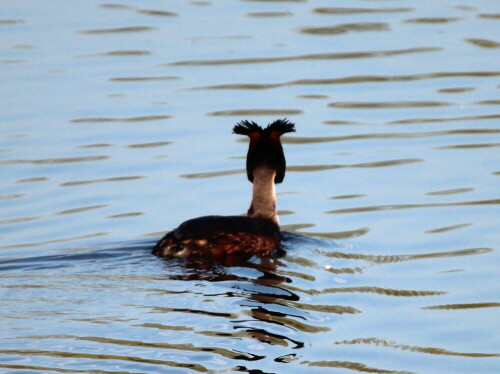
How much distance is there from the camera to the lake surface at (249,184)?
10.1m

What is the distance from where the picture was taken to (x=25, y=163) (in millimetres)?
15883

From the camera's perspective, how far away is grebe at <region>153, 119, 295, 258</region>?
484 inches

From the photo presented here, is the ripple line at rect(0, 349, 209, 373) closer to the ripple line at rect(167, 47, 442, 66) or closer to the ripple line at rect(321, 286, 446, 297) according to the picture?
the ripple line at rect(321, 286, 446, 297)

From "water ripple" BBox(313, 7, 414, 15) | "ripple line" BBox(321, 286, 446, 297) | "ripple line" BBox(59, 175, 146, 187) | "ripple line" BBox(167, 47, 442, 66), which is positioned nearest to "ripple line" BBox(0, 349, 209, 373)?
"ripple line" BBox(321, 286, 446, 297)

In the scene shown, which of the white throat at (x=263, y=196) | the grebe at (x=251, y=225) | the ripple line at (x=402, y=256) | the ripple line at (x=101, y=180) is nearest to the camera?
the grebe at (x=251, y=225)

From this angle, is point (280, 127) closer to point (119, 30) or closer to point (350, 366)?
point (350, 366)

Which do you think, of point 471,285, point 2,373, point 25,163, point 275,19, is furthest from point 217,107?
point 2,373

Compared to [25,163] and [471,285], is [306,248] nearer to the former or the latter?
[471,285]

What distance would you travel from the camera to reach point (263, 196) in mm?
13797

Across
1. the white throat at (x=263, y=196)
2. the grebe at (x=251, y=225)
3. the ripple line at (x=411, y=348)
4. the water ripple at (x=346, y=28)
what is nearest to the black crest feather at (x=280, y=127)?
the grebe at (x=251, y=225)

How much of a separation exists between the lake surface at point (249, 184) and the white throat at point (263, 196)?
16.3 inches

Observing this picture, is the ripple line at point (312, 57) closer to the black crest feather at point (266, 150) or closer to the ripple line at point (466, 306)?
the black crest feather at point (266, 150)

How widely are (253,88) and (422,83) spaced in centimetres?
260

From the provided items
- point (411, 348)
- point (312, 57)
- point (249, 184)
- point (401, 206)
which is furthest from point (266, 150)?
point (312, 57)
